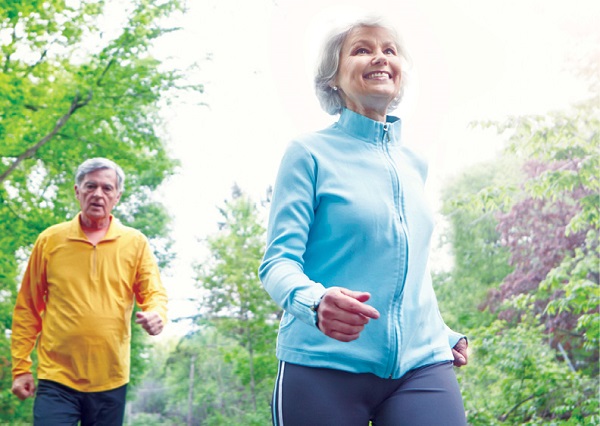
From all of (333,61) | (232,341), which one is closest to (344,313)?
(333,61)

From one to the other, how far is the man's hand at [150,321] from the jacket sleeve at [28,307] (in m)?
0.42

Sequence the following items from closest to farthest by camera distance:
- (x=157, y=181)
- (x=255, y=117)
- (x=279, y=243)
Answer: (x=279, y=243)
(x=157, y=181)
(x=255, y=117)

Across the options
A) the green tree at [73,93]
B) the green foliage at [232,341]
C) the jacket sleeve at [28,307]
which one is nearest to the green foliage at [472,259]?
the green foliage at [232,341]

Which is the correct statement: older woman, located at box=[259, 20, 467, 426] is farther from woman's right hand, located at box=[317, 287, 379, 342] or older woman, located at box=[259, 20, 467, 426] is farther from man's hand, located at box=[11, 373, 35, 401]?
man's hand, located at box=[11, 373, 35, 401]

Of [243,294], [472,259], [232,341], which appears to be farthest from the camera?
[472,259]

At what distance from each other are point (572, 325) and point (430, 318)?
23.5 feet

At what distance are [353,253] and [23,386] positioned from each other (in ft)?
5.20

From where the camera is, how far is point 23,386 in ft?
7.31

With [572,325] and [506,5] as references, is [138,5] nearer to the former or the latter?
[506,5]

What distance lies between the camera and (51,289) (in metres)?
2.21

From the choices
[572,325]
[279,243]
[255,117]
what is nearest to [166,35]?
[255,117]

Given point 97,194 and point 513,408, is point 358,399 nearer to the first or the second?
point 97,194

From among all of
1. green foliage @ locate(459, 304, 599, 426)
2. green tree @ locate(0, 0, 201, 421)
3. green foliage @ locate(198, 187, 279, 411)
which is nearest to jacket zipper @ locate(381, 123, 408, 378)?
green foliage @ locate(459, 304, 599, 426)

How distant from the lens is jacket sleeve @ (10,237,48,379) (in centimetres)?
226
